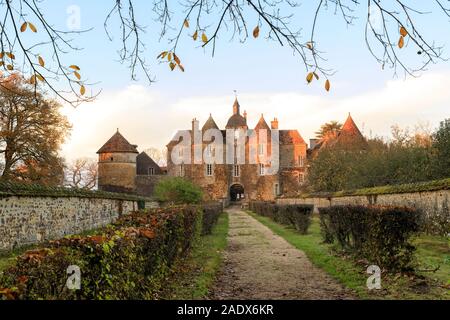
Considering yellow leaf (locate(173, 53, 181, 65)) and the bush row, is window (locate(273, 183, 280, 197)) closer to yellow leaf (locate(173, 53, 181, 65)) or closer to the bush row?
the bush row

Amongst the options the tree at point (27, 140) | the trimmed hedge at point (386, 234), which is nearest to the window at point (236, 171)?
the tree at point (27, 140)

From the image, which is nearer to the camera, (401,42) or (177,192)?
(401,42)

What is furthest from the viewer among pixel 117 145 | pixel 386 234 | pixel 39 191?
pixel 117 145

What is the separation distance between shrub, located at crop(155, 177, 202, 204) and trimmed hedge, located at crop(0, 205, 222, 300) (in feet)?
92.9

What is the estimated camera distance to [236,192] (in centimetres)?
6738

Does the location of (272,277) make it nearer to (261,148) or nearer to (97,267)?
(97,267)

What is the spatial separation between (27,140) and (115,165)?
2481 centimetres

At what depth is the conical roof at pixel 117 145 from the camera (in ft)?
187

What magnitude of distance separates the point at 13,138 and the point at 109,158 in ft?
83.1

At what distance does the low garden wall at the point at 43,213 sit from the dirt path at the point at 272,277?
649cm

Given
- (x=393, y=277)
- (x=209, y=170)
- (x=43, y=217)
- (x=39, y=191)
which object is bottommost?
(x=393, y=277)

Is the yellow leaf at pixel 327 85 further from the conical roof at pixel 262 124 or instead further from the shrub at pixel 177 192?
the conical roof at pixel 262 124

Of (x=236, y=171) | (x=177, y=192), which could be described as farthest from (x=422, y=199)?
(x=236, y=171)
